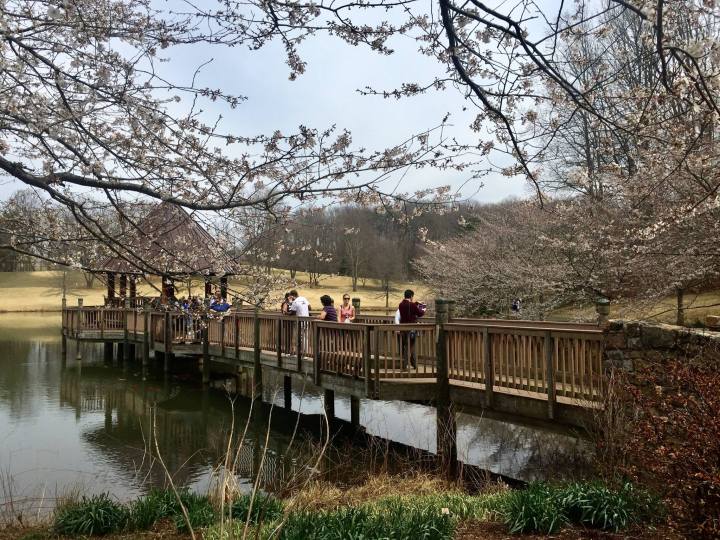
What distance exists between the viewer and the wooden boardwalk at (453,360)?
755cm

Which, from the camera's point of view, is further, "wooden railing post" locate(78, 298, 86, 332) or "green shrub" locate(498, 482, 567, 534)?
"wooden railing post" locate(78, 298, 86, 332)

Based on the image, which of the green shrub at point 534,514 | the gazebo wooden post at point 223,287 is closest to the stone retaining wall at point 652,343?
the green shrub at point 534,514

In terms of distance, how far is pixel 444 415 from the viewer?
9.24 meters

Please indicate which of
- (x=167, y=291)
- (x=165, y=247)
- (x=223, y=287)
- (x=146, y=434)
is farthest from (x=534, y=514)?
(x=146, y=434)

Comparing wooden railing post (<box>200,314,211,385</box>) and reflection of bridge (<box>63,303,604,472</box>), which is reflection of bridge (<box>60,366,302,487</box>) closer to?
wooden railing post (<box>200,314,211,385</box>)

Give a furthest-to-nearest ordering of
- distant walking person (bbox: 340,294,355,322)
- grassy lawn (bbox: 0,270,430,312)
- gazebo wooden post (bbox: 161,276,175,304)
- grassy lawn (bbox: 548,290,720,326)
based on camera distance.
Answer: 1. grassy lawn (bbox: 0,270,430,312)
2. grassy lawn (bbox: 548,290,720,326)
3. distant walking person (bbox: 340,294,355,322)
4. gazebo wooden post (bbox: 161,276,175,304)

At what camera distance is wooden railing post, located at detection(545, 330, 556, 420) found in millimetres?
7594

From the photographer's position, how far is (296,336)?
42.5 feet

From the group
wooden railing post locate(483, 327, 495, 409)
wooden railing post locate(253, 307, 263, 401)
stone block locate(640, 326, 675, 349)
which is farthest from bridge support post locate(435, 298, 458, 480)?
wooden railing post locate(253, 307, 263, 401)

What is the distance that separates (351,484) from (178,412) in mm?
8345

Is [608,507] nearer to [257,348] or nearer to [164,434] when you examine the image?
[164,434]

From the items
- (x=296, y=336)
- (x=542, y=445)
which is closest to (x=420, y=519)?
(x=542, y=445)

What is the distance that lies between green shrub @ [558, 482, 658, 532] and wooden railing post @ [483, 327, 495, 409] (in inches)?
133

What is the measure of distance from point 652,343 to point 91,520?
5858 millimetres
